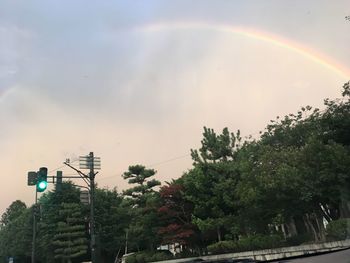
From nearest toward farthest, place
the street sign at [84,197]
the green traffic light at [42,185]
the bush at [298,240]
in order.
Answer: the green traffic light at [42,185] → the bush at [298,240] → the street sign at [84,197]

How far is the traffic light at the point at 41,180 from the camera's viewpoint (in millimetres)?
23734

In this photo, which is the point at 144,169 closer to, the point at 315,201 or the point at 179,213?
the point at 179,213

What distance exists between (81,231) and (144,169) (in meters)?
15.6

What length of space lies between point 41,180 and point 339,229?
54.6 ft

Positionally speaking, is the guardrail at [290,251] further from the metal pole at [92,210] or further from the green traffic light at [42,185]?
the green traffic light at [42,185]

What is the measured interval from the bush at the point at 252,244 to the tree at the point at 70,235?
27.1 m

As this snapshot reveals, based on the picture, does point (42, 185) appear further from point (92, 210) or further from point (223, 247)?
point (223, 247)

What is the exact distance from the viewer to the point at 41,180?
24.0m

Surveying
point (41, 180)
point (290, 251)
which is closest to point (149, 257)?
point (290, 251)

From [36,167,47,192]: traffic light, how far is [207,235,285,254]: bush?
47.2 feet

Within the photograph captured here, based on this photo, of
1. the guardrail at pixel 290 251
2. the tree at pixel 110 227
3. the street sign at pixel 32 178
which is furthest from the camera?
the tree at pixel 110 227

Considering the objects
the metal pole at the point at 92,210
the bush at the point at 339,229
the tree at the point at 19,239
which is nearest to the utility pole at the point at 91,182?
the metal pole at the point at 92,210

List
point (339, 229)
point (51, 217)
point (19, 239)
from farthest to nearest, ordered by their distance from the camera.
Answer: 1. point (19, 239)
2. point (51, 217)
3. point (339, 229)

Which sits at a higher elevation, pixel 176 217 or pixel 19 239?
pixel 19 239
